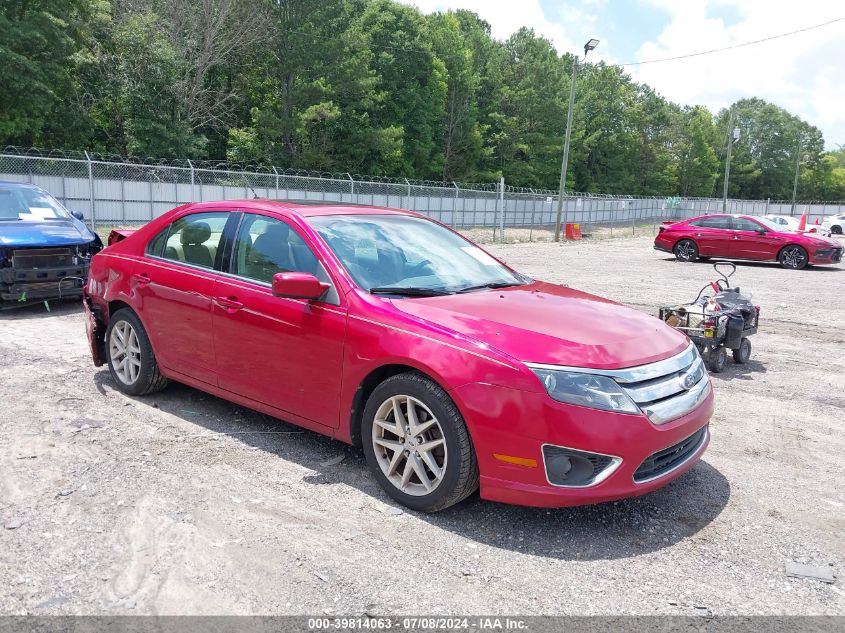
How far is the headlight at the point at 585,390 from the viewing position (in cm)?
316

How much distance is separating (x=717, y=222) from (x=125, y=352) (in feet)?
62.9

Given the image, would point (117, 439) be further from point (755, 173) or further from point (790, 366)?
point (755, 173)

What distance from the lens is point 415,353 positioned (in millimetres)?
3459

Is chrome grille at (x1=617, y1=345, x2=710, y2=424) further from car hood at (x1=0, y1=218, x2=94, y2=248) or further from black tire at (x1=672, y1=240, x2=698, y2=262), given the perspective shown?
black tire at (x1=672, y1=240, x2=698, y2=262)

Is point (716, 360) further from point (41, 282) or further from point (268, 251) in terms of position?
point (41, 282)

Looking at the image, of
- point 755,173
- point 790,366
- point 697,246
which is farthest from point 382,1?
point 755,173

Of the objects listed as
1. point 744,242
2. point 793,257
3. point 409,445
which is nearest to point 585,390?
point 409,445

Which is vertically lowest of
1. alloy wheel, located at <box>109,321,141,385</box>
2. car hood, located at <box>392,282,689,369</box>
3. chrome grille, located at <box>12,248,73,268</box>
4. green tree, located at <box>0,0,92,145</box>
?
alloy wheel, located at <box>109,321,141,385</box>

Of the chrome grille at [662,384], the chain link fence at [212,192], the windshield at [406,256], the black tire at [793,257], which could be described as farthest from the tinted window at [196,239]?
the black tire at [793,257]

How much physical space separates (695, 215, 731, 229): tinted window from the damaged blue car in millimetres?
17514

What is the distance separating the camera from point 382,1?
171ft

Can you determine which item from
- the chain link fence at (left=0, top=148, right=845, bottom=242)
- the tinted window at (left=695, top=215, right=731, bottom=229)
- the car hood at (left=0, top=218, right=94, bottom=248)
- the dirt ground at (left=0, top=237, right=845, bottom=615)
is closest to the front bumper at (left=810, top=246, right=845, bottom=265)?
the tinted window at (left=695, top=215, right=731, bottom=229)

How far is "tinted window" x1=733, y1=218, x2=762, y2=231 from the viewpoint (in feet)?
64.7

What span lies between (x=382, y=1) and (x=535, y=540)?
5502cm
